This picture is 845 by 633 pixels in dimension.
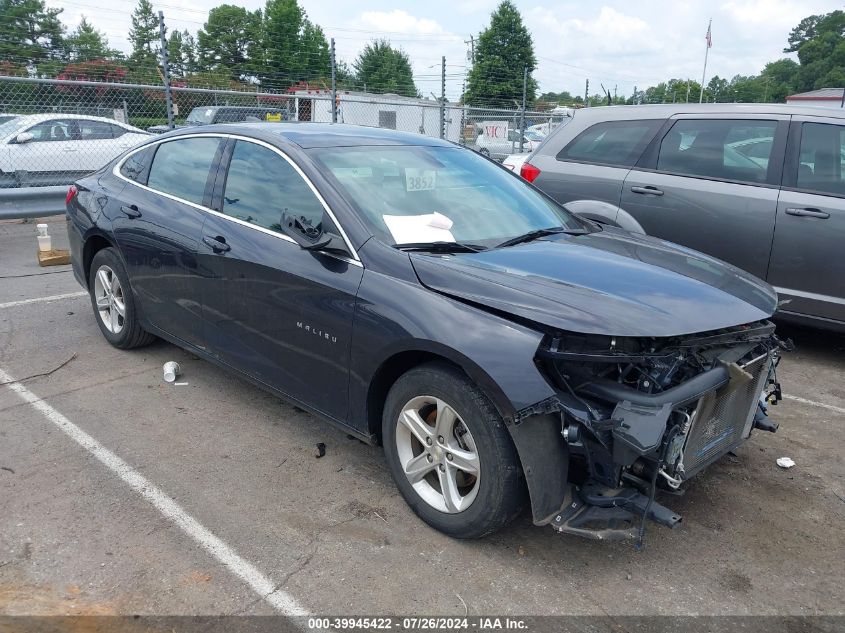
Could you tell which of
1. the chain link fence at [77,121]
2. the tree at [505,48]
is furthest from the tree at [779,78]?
the chain link fence at [77,121]

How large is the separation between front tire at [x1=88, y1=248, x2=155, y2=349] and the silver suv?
3.60 m

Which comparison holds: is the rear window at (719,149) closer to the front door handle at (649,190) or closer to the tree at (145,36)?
the front door handle at (649,190)

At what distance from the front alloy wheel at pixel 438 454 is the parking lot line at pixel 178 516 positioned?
29.5 inches

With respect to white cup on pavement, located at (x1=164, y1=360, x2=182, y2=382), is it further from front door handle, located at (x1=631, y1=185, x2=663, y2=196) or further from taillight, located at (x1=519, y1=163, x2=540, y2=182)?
front door handle, located at (x1=631, y1=185, x2=663, y2=196)

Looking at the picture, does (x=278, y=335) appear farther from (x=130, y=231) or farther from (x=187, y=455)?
(x=130, y=231)

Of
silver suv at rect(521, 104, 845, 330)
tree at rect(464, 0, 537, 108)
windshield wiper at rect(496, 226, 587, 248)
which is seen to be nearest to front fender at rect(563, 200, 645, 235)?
silver suv at rect(521, 104, 845, 330)

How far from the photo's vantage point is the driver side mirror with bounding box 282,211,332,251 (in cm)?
325

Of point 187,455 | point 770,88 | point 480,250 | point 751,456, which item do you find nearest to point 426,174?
point 480,250

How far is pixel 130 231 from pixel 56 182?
7.68 metres

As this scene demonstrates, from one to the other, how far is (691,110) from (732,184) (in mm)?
805

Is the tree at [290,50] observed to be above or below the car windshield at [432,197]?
above

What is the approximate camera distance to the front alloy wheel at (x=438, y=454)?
2.88 metres

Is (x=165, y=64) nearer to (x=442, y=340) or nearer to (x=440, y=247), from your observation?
(x=440, y=247)

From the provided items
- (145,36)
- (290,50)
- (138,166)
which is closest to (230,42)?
(290,50)
